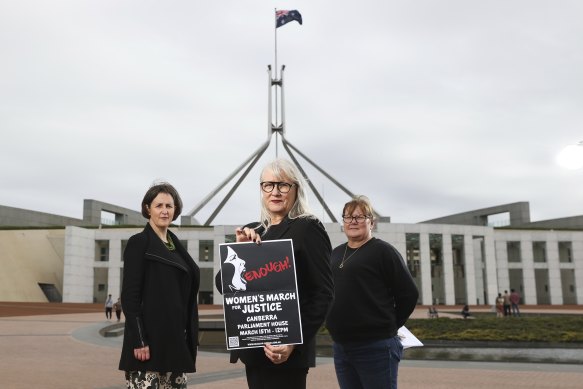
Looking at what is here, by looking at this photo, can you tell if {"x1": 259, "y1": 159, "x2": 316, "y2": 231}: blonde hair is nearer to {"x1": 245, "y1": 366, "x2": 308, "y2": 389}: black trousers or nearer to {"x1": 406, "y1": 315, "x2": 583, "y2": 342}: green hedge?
{"x1": 245, "y1": 366, "x2": 308, "y2": 389}: black trousers

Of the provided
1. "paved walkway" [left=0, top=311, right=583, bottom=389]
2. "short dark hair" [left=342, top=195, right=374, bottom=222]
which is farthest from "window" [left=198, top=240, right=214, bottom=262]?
"short dark hair" [left=342, top=195, right=374, bottom=222]

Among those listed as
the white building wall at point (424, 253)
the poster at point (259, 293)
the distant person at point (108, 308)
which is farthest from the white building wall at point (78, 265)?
the poster at point (259, 293)

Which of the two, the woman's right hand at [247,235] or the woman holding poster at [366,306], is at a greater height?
the woman's right hand at [247,235]

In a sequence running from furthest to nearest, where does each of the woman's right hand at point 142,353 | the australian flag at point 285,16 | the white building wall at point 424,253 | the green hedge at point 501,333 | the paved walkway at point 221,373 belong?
the australian flag at point 285,16
the white building wall at point 424,253
the green hedge at point 501,333
the paved walkway at point 221,373
the woman's right hand at point 142,353

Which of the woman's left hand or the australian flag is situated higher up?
the australian flag

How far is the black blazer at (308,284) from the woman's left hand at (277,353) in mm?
61

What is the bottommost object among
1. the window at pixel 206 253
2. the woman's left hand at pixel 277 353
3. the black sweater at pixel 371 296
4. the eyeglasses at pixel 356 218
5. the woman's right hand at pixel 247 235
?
the woman's left hand at pixel 277 353

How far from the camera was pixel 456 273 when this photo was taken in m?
55.4

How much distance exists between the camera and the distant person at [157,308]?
122 inches

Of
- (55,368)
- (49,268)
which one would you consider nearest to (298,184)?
(55,368)

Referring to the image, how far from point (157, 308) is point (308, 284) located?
108cm

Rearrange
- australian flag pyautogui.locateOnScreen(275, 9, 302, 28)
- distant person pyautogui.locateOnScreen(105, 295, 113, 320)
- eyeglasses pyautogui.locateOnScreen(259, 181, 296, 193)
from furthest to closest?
1. australian flag pyautogui.locateOnScreen(275, 9, 302, 28)
2. distant person pyautogui.locateOnScreen(105, 295, 113, 320)
3. eyeglasses pyautogui.locateOnScreen(259, 181, 296, 193)

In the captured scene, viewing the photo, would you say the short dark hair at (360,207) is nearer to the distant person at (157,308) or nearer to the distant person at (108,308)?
the distant person at (157,308)

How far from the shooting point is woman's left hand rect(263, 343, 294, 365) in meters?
2.41
